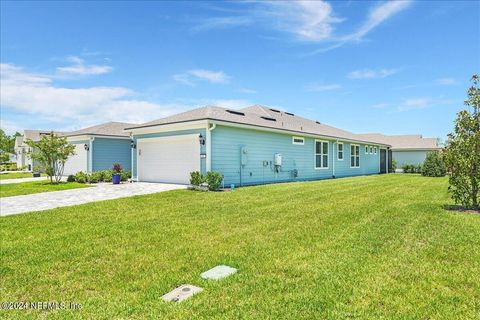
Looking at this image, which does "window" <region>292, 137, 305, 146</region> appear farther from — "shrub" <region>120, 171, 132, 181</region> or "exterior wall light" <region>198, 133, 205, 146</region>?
"shrub" <region>120, 171, 132, 181</region>

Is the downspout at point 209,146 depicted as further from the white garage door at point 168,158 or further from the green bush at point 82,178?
the green bush at point 82,178

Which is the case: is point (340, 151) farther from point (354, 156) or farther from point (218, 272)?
point (218, 272)

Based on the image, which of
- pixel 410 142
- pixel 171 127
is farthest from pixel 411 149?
pixel 171 127

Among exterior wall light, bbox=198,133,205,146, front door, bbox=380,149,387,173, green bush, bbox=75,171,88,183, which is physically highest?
exterior wall light, bbox=198,133,205,146

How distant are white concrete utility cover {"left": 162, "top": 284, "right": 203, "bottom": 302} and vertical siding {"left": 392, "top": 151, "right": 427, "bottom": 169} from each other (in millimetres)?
37418

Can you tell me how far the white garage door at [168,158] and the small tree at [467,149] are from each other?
909cm

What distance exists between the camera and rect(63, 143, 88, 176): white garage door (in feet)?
67.1

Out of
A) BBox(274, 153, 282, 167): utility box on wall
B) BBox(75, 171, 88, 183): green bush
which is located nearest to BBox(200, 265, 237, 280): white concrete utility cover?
BBox(274, 153, 282, 167): utility box on wall

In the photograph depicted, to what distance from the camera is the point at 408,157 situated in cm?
3588

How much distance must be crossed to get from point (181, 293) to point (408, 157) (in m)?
38.5

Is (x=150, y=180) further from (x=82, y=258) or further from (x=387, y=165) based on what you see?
(x=387, y=165)

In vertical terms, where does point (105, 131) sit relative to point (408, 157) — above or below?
above

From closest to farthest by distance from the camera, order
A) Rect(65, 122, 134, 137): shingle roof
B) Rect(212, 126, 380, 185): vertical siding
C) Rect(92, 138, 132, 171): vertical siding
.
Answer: Rect(212, 126, 380, 185): vertical siding, Rect(92, 138, 132, 171): vertical siding, Rect(65, 122, 134, 137): shingle roof

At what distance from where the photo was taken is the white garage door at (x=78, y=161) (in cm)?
2045
